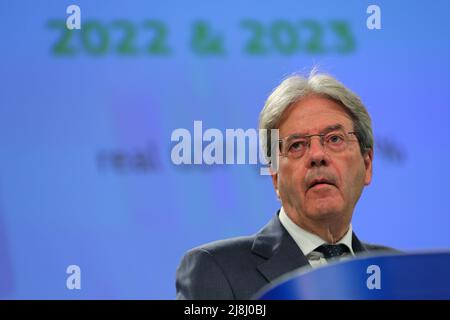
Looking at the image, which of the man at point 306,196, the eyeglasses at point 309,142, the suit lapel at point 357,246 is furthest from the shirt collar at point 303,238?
the eyeglasses at point 309,142

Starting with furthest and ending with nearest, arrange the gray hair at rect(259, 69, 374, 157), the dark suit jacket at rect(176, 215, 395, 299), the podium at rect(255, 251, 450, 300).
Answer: the gray hair at rect(259, 69, 374, 157)
the dark suit jacket at rect(176, 215, 395, 299)
the podium at rect(255, 251, 450, 300)

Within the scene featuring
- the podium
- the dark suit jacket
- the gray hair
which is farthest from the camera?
the gray hair

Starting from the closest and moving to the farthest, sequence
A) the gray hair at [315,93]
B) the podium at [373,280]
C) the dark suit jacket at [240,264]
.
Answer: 1. the podium at [373,280]
2. the dark suit jacket at [240,264]
3. the gray hair at [315,93]

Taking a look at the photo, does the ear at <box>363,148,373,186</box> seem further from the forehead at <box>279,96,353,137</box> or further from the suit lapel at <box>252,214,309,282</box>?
the suit lapel at <box>252,214,309,282</box>

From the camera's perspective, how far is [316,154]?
301 centimetres

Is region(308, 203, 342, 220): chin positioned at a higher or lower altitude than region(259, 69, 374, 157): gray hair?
lower

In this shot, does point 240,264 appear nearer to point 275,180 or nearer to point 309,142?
point 275,180

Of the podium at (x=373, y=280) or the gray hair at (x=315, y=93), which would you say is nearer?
the podium at (x=373, y=280)

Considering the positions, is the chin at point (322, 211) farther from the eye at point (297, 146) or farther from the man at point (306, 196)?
the eye at point (297, 146)

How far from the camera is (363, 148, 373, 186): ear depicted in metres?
3.10

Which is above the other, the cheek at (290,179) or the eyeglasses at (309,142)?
the eyeglasses at (309,142)

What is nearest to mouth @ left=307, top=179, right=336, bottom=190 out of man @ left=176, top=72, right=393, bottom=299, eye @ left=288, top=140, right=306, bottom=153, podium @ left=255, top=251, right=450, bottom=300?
man @ left=176, top=72, right=393, bottom=299

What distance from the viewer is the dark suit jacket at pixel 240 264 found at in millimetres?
2938

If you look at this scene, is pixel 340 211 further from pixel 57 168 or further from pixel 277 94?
pixel 57 168
